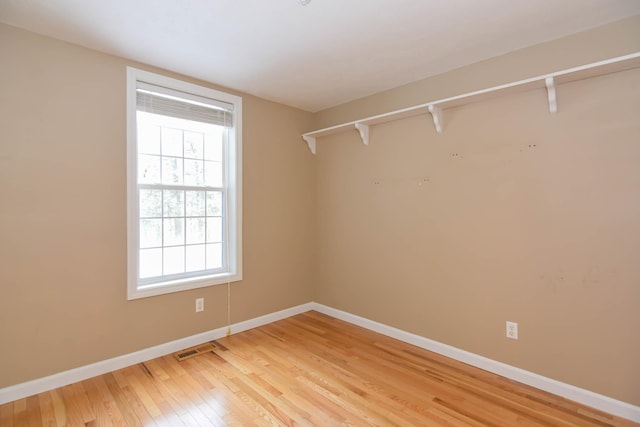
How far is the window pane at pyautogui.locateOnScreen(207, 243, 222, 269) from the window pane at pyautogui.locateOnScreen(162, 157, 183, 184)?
2.37 feet

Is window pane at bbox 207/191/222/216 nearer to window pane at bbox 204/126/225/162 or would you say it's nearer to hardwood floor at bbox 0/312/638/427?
window pane at bbox 204/126/225/162

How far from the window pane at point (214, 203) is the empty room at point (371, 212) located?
→ 0.06m

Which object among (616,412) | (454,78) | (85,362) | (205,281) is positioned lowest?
(616,412)

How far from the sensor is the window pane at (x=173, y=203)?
9.28 ft

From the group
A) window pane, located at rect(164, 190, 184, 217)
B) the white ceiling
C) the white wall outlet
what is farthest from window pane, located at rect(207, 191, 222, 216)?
the white wall outlet

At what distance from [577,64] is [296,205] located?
2.81 m

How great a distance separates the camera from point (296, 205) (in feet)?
12.5

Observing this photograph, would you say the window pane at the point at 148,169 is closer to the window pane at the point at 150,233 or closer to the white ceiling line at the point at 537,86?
the window pane at the point at 150,233

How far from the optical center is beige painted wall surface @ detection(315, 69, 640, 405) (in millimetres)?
2002

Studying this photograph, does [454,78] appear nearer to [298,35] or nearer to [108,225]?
[298,35]

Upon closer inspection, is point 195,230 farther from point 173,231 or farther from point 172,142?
point 172,142

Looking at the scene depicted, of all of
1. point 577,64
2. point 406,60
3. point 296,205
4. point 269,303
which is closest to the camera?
point 577,64

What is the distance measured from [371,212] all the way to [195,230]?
1.81 m

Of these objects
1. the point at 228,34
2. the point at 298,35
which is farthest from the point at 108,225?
the point at 298,35
